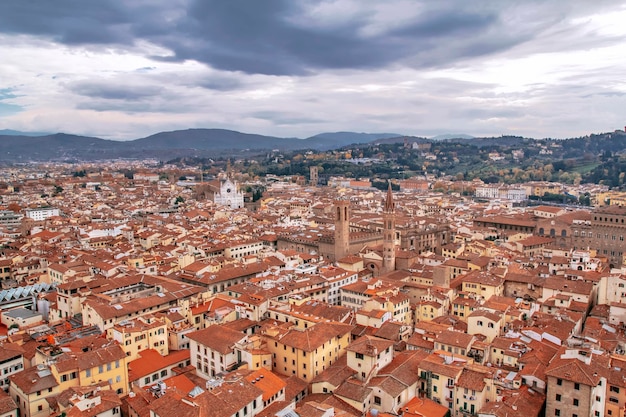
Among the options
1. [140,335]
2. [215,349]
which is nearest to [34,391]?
[140,335]

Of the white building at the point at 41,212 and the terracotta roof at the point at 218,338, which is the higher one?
the terracotta roof at the point at 218,338

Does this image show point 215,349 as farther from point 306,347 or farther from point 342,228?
point 342,228

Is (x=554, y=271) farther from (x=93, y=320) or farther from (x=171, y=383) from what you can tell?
(x=93, y=320)

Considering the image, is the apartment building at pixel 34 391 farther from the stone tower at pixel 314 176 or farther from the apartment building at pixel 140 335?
the stone tower at pixel 314 176

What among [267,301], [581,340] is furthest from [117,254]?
[581,340]

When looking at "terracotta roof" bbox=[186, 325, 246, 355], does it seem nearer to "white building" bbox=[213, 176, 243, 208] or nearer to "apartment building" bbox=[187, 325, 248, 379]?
"apartment building" bbox=[187, 325, 248, 379]

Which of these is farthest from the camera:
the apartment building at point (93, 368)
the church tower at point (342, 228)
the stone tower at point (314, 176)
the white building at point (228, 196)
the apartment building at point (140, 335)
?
the stone tower at point (314, 176)

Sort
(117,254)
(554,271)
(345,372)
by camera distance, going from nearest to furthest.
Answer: (345,372) < (554,271) < (117,254)

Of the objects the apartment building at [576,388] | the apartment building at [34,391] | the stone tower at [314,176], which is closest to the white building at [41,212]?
the apartment building at [34,391]

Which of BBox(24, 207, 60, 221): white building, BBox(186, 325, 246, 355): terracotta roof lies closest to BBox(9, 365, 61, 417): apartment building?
BBox(186, 325, 246, 355): terracotta roof
